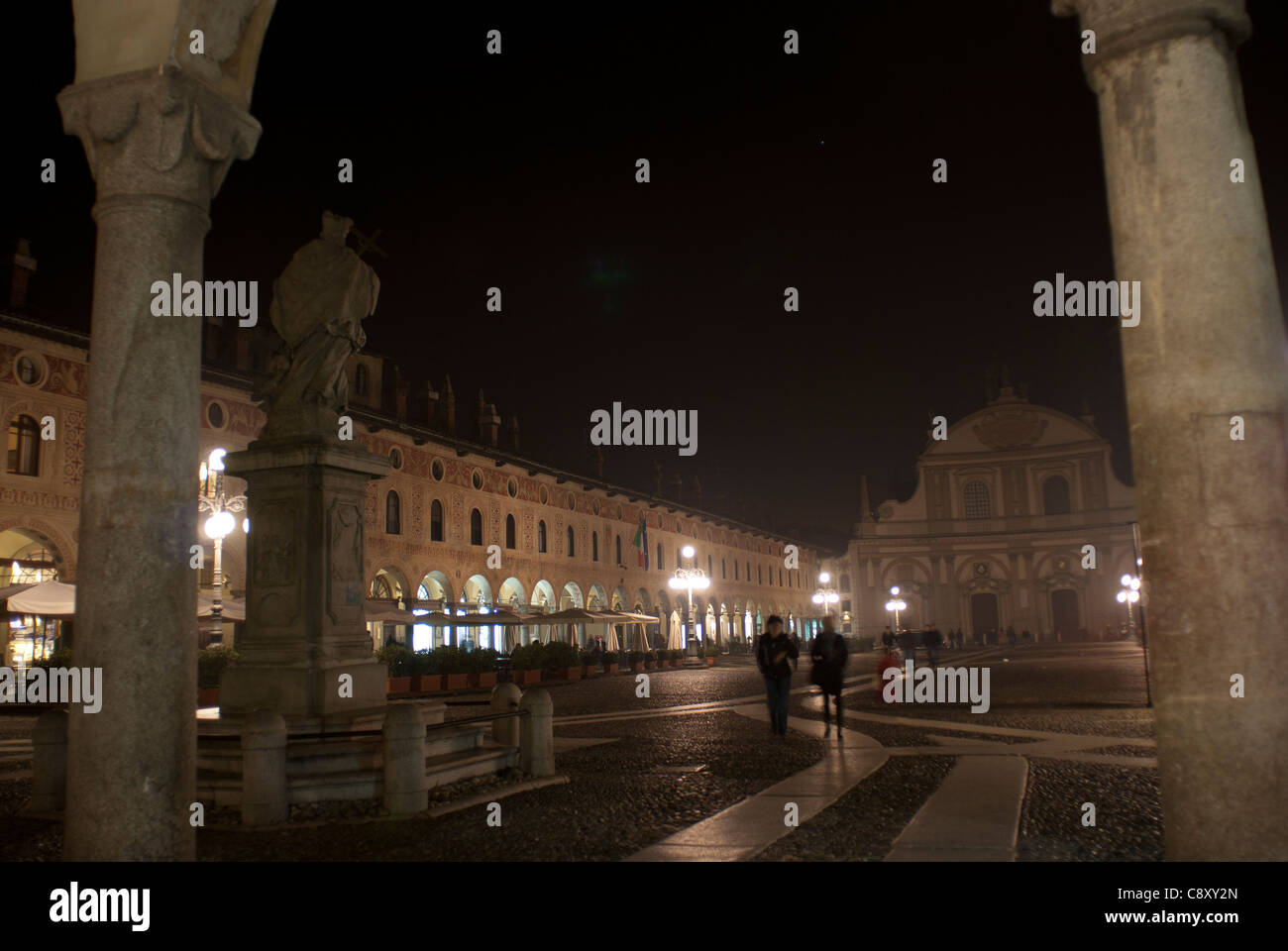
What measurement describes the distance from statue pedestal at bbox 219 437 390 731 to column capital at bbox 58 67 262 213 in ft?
13.8

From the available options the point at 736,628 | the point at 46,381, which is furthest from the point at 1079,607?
the point at 46,381

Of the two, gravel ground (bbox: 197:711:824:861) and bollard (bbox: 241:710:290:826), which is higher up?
bollard (bbox: 241:710:290:826)

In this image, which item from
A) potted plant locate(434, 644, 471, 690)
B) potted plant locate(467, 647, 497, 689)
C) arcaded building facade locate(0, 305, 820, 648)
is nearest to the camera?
potted plant locate(434, 644, 471, 690)

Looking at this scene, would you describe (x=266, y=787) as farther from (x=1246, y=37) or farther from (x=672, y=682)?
(x=672, y=682)

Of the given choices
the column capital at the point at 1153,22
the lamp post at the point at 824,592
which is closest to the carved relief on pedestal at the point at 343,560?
the column capital at the point at 1153,22

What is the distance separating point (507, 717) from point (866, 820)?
13.5ft

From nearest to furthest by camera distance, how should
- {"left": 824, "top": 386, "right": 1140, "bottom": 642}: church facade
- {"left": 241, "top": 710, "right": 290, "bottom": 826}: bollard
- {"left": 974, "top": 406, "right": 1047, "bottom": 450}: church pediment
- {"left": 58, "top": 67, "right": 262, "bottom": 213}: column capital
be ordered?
{"left": 58, "top": 67, "right": 262, "bottom": 213}: column capital < {"left": 241, "top": 710, "right": 290, "bottom": 826}: bollard < {"left": 824, "top": 386, "right": 1140, "bottom": 642}: church facade < {"left": 974, "top": 406, "right": 1047, "bottom": 450}: church pediment

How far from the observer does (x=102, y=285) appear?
438cm

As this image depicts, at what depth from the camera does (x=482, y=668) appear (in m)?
24.4

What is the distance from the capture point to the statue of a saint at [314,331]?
8.78m

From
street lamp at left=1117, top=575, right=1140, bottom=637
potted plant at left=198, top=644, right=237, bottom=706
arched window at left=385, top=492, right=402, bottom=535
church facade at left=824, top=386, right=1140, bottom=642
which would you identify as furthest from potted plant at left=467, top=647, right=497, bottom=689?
church facade at left=824, top=386, right=1140, bottom=642

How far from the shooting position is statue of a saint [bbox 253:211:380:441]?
8.78 m

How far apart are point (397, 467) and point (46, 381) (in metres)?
12.5

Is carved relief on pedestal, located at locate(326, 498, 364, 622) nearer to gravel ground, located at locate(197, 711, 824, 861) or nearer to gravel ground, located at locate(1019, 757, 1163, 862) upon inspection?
gravel ground, located at locate(197, 711, 824, 861)
